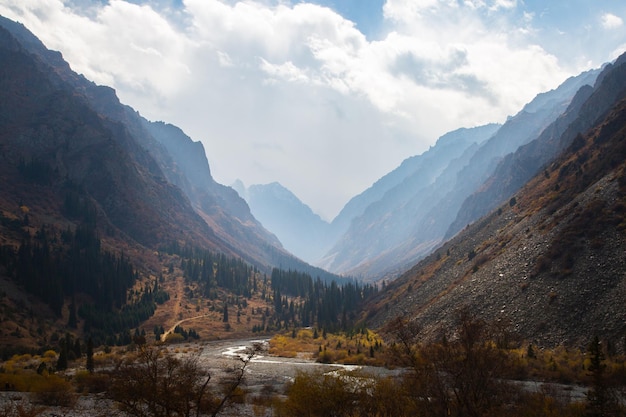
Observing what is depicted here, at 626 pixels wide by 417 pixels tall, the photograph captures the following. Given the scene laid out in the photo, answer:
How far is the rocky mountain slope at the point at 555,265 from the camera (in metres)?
65.2

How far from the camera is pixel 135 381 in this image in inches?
1305

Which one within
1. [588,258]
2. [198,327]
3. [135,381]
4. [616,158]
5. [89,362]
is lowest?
[198,327]

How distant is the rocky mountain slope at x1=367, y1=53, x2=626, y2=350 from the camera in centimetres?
6519

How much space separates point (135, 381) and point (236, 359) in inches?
2484

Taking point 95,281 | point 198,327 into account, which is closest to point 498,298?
point 198,327

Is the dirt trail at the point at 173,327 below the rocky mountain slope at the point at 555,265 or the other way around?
below

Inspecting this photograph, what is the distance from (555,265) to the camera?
8000cm

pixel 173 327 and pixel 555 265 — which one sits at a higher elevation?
pixel 555 265

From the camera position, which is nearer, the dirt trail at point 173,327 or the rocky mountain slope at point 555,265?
the rocky mountain slope at point 555,265

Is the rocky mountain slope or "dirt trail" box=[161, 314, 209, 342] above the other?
the rocky mountain slope

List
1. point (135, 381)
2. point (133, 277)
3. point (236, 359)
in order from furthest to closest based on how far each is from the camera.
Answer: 1. point (133, 277)
2. point (236, 359)
3. point (135, 381)

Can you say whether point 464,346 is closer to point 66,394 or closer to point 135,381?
point 135,381

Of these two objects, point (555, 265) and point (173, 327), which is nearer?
point (555, 265)

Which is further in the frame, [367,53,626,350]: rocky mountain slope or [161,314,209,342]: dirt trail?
A: [161,314,209,342]: dirt trail
